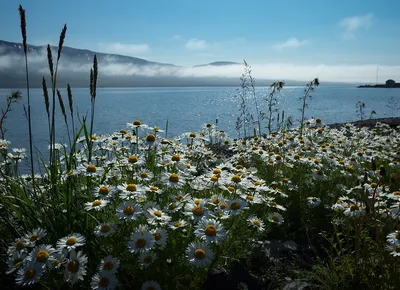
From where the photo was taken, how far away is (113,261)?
96.1 inches

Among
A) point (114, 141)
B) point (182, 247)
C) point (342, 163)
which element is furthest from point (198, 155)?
point (182, 247)

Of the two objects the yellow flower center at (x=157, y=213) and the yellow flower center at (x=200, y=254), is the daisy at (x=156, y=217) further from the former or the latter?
the yellow flower center at (x=200, y=254)

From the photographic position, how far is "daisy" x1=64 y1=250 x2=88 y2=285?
7.48 feet

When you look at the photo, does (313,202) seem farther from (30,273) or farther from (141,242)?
(30,273)

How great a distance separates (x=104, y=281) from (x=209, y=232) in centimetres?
80

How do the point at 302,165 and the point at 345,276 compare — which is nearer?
the point at 345,276

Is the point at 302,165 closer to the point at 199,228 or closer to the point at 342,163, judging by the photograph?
the point at 342,163

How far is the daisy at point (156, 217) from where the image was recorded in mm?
2625

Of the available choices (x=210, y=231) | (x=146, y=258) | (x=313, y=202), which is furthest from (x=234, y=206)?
(x=313, y=202)

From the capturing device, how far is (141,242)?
7.98 ft

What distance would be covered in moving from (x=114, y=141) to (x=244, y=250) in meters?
2.63

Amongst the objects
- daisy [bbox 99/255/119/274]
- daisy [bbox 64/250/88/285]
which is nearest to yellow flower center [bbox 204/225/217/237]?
daisy [bbox 99/255/119/274]

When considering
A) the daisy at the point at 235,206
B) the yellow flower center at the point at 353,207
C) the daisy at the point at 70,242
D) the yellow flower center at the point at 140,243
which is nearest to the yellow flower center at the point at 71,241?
the daisy at the point at 70,242

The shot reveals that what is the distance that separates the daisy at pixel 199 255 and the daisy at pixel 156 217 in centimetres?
29
